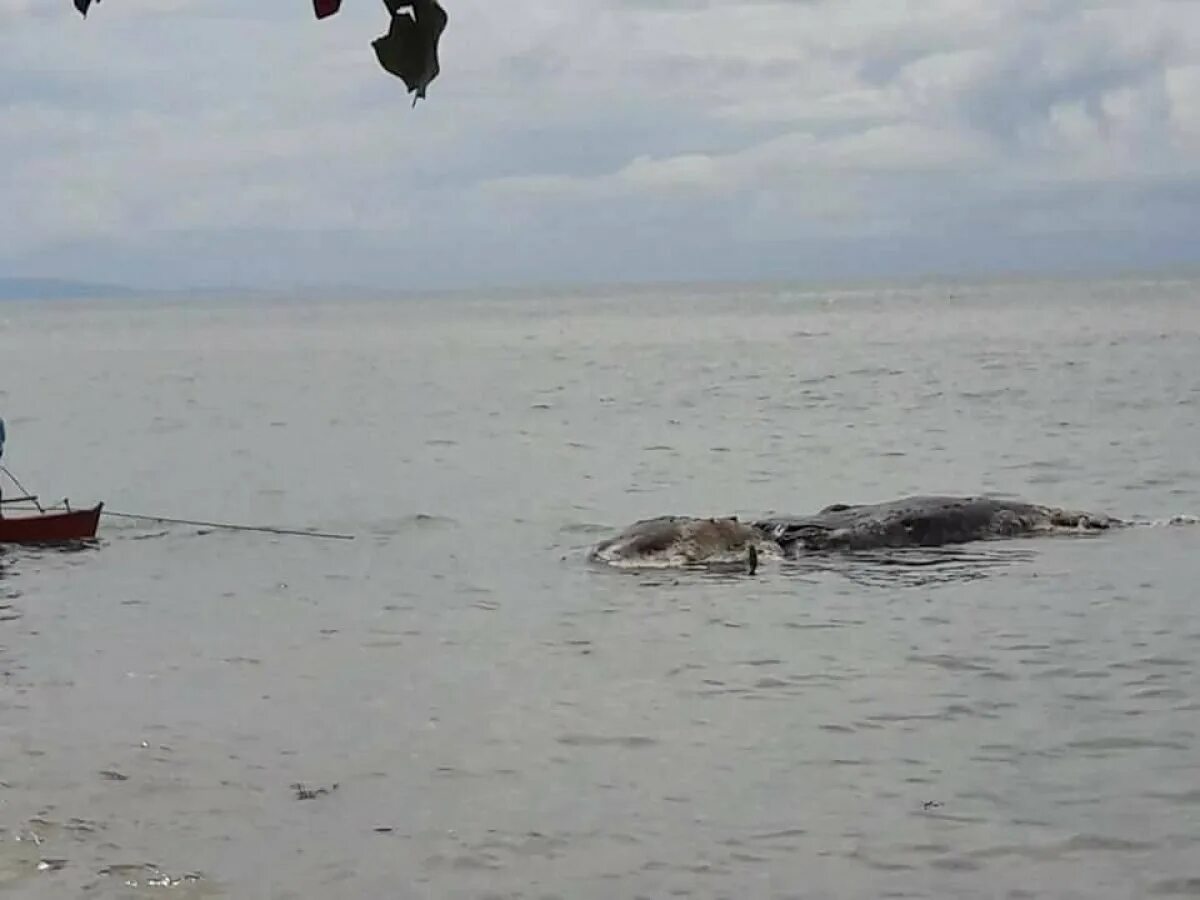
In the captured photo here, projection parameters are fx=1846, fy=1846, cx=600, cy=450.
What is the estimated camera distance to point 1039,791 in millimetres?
11586

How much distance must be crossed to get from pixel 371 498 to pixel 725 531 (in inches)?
483

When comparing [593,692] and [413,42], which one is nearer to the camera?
[413,42]

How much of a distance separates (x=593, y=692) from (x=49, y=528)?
12933 mm

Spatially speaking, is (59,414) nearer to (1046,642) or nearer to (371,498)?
(371,498)

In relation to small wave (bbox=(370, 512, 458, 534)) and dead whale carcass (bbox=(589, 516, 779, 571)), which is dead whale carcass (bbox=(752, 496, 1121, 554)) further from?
small wave (bbox=(370, 512, 458, 534))

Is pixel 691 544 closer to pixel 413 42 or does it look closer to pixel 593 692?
pixel 593 692

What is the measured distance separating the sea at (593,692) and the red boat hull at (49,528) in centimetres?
48

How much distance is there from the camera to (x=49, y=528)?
2539cm

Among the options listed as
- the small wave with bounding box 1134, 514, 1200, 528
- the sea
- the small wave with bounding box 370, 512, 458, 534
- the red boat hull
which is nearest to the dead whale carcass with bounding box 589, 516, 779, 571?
the sea

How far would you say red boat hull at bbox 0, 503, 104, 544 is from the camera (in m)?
25.1

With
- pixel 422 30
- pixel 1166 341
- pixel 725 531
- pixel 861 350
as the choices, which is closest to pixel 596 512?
pixel 725 531

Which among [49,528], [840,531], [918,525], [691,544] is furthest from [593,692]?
[49,528]

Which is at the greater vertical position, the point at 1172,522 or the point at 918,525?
the point at 918,525

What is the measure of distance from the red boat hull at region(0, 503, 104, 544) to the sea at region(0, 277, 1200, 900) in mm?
478
